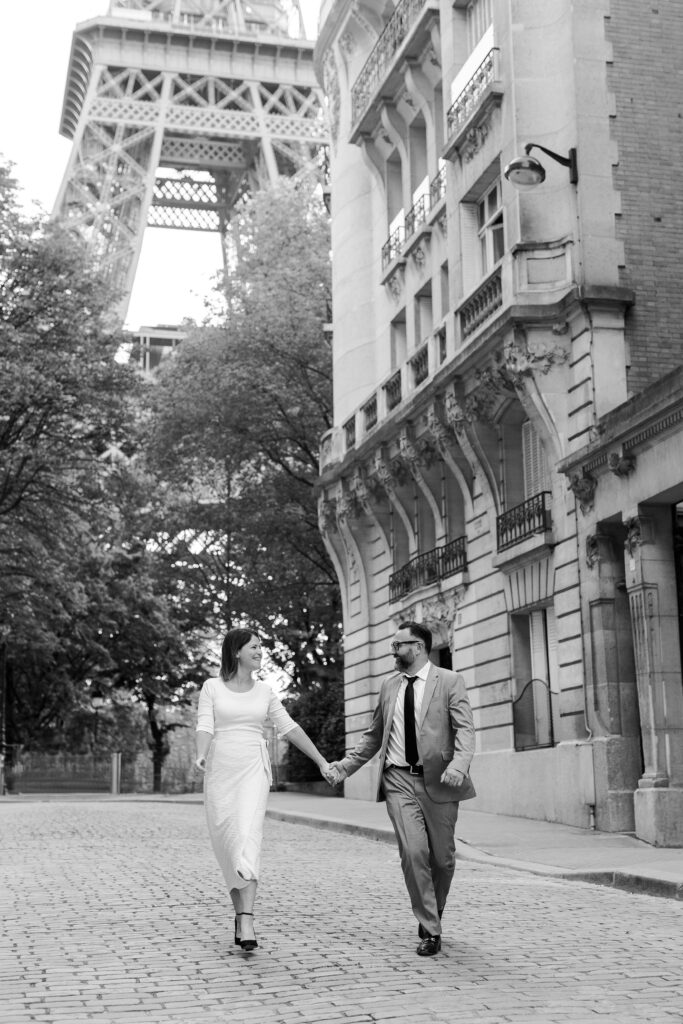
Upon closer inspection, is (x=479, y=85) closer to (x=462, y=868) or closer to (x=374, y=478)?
(x=374, y=478)

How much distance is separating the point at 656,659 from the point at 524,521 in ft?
15.8

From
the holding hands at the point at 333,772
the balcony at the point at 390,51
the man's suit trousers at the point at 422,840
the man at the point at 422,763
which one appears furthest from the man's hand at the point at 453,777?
the balcony at the point at 390,51

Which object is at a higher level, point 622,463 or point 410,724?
point 622,463

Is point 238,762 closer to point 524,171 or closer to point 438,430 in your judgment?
point 524,171

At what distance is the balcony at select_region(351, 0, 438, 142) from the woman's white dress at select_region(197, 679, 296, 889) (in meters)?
20.9

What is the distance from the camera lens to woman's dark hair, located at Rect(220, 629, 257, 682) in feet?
29.3

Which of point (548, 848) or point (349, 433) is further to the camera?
point (349, 433)

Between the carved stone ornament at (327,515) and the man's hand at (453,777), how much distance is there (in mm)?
23865

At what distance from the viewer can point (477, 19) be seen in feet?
83.4

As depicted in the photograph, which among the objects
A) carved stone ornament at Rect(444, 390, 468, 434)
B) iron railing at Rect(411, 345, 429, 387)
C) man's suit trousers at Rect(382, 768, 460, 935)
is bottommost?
man's suit trousers at Rect(382, 768, 460, 935)

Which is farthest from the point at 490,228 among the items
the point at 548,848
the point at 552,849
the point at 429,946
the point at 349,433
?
the point at 429,946

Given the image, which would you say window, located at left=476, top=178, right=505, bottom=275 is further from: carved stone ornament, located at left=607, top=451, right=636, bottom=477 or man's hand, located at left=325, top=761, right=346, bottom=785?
man's hand, located at left=325, top=761, right=346, bottom=785

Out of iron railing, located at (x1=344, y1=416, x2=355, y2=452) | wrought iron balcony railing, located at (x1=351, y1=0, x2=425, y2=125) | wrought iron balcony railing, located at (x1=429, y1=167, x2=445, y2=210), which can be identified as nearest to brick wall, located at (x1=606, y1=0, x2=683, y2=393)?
wrought iron balcony railing, located at (x1=429, y1=167, x2=445, y2=210)

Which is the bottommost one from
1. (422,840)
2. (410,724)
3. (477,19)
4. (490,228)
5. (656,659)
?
(422,840)
